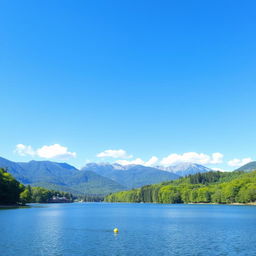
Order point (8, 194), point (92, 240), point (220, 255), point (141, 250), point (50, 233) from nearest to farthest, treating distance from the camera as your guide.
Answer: point (220, 255)
point (141, 250)
point (92, 240)
point (50, 233)
point (8, 194)

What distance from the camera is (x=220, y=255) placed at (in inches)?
1863

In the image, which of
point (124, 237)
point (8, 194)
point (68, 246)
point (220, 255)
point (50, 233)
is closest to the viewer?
point (220, 255)

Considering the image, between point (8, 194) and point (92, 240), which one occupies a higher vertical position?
point (8, 194)

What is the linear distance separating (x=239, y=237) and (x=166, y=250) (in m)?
21.3

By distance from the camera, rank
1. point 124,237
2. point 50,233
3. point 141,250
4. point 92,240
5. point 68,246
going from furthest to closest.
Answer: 1. point 50,233
2. point 124,237
3. point 92,240
4. point 68,246
5. point 141,250

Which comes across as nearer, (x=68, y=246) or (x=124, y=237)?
(x=68, y=246)

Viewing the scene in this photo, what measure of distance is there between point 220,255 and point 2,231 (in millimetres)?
49062

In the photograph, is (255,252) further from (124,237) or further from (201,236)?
(124,237)

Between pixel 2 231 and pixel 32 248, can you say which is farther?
pixel 2 231

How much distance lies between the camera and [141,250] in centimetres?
5128

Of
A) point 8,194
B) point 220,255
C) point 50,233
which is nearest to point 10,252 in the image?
point 50,233

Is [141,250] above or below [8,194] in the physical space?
below

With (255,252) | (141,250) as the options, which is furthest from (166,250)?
(255,252)

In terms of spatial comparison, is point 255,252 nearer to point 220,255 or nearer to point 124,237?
point 220,255
